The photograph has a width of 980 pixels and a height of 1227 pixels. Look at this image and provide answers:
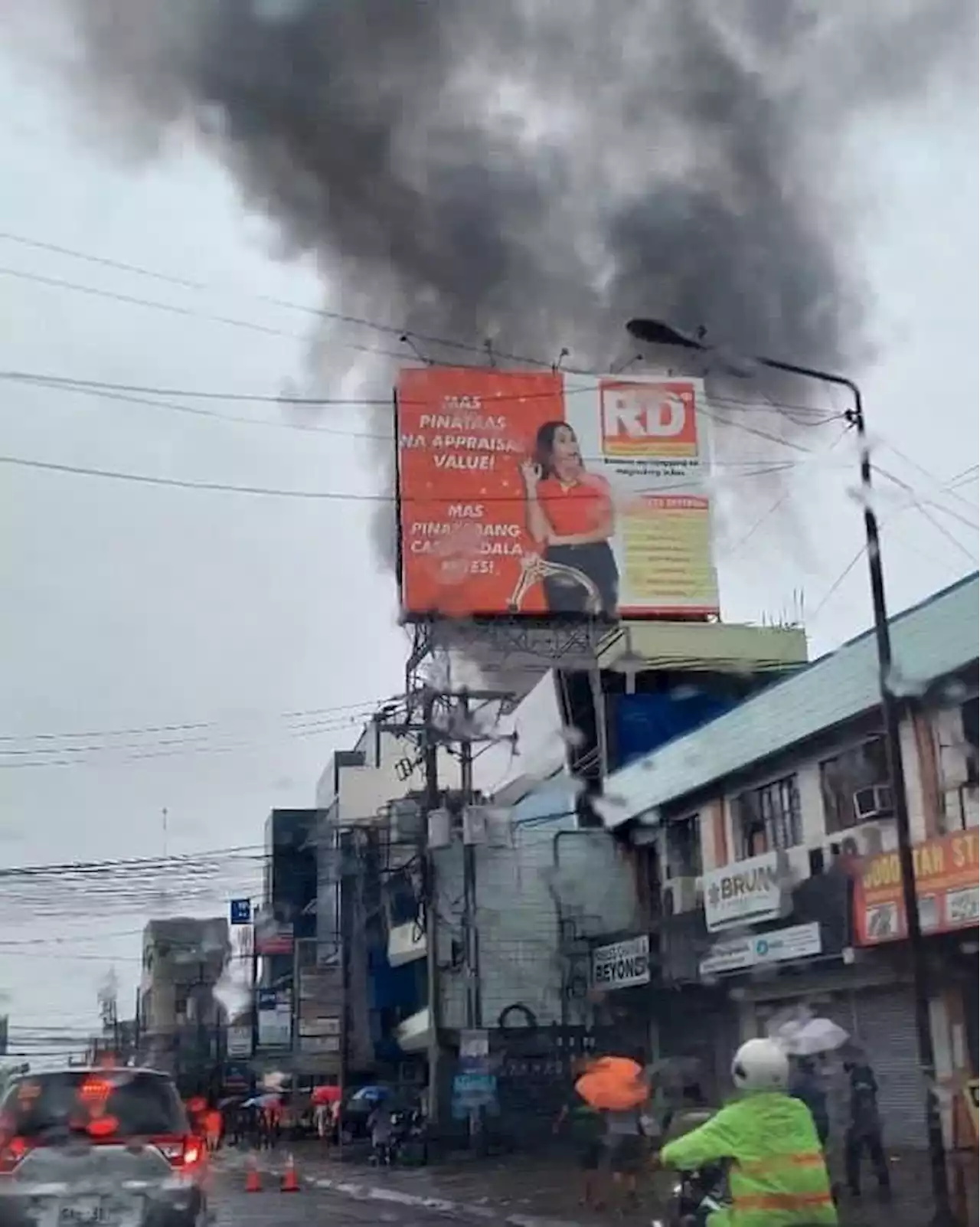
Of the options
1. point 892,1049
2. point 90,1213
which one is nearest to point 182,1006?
point 892,1049

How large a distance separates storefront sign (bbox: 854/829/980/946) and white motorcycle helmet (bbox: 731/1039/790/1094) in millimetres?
12433

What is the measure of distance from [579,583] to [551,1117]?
35.3ft

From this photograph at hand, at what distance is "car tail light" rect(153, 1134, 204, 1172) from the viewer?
10.0m

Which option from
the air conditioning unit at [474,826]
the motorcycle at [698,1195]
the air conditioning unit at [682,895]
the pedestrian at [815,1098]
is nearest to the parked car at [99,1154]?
the motorcycle at [698,1195]

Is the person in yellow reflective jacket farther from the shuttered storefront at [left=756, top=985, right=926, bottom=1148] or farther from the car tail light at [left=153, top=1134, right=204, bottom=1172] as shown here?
the shuttered storefront at [left=756, top=985, right=926, bottom=1148]

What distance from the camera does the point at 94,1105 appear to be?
10.1 meters

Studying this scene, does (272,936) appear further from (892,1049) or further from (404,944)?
(892,1049)

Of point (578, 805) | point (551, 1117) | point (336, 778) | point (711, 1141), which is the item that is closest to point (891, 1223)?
point (711, 1141)

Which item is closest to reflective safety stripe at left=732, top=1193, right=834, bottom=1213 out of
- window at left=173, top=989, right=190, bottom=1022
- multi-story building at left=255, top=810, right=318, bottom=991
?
multi-story building at left=255, top=810, right=318, bottom=991

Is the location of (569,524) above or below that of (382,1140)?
above

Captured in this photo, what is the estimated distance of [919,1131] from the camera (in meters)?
22.4

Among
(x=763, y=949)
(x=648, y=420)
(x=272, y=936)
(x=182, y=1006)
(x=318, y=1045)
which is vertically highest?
(x=648, y=420)

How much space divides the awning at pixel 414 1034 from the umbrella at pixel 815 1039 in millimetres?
14018

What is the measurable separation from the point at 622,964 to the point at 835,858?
7619 millimetres
